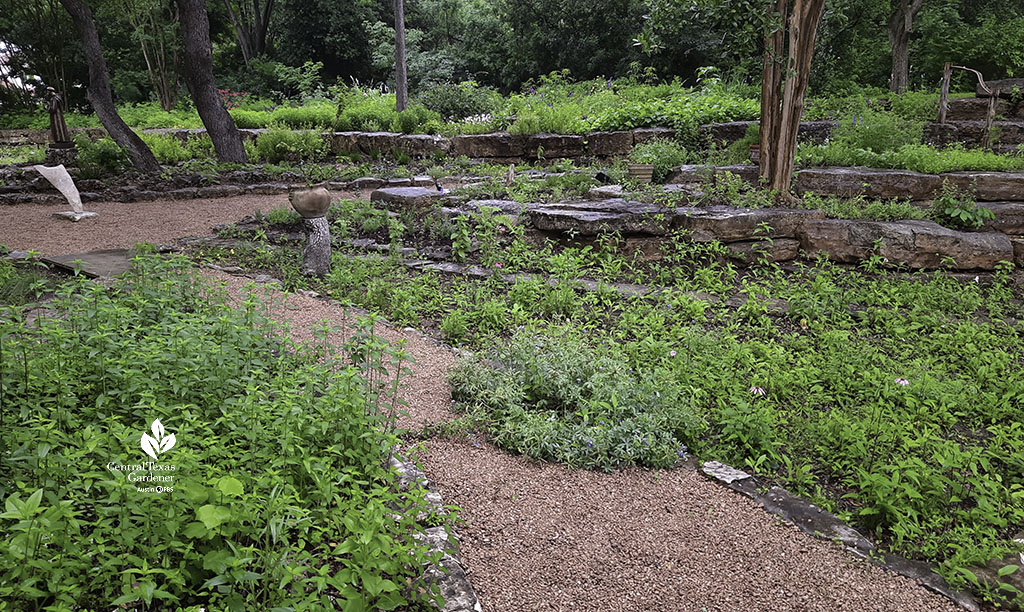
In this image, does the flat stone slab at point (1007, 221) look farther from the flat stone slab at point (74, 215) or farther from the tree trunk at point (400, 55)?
the tree trunk at point (400, 55)

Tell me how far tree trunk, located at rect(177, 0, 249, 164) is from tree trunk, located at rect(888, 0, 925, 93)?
1405 centimetres

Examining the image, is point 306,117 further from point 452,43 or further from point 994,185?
point 994,185

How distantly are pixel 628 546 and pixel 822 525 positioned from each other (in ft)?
3.29

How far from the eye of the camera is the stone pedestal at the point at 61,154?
469 inches

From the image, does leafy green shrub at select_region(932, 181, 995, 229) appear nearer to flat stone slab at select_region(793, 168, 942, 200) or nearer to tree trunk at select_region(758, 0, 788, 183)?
flat stone slab at select_region(793, 168, 942, 200)

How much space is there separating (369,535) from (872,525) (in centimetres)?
255

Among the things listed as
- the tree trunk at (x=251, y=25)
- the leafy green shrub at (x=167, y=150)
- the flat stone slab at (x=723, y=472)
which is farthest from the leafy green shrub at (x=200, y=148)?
the flat stone slab at (x=723, y=472)

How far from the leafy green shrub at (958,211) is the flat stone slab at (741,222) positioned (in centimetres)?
131

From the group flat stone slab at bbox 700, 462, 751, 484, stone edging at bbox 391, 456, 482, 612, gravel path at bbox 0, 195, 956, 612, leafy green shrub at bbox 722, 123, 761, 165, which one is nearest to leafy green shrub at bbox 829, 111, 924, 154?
leafy green shrub at bbox 722, 123, 761, 165

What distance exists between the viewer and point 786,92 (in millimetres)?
7434

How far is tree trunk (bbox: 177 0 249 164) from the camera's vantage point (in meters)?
11.3

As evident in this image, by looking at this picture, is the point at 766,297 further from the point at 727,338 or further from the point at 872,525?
the point at 872,525

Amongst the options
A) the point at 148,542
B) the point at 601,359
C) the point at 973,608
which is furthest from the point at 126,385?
the point at 973,608

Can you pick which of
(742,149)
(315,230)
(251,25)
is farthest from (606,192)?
(251,25)
